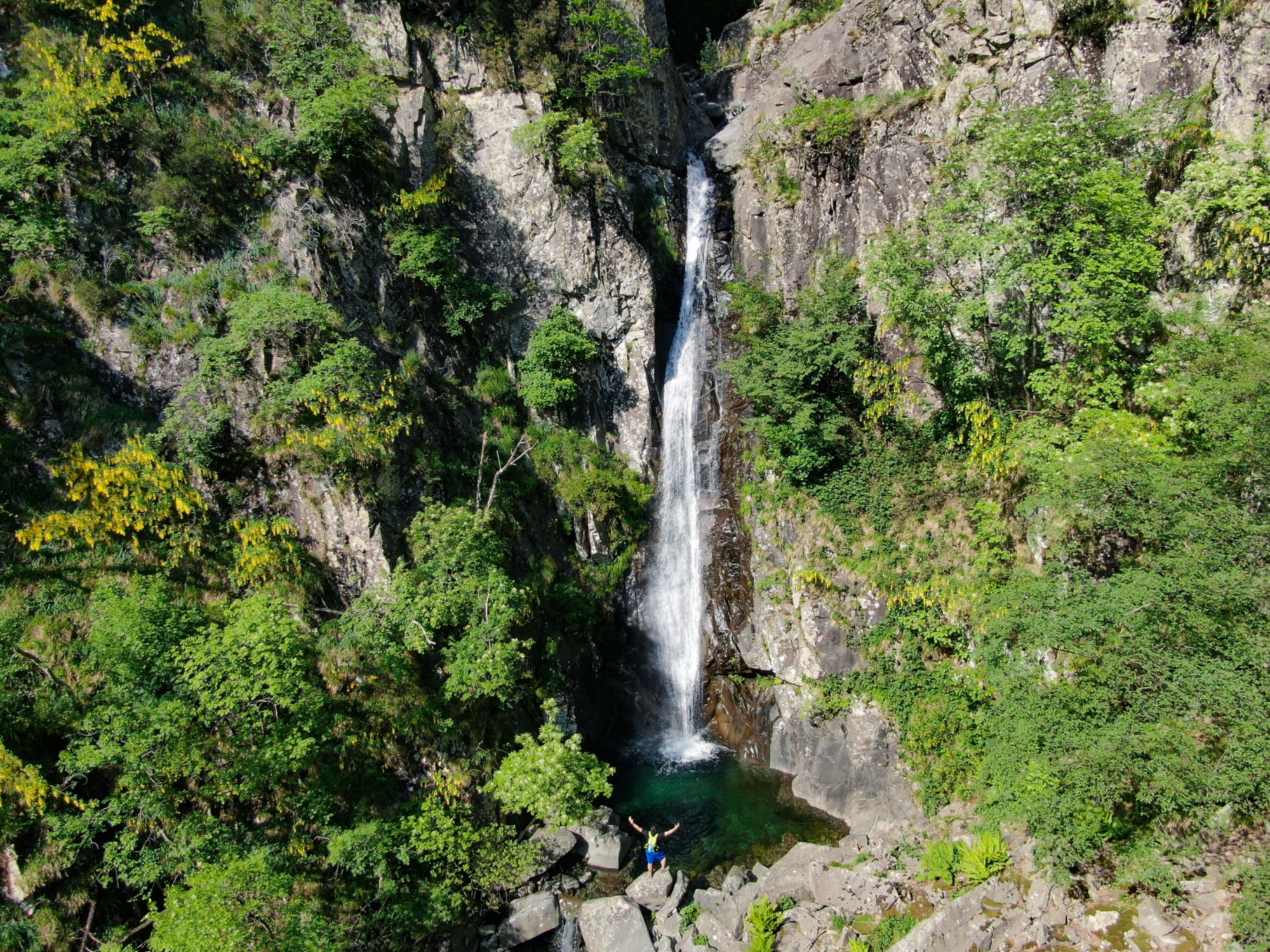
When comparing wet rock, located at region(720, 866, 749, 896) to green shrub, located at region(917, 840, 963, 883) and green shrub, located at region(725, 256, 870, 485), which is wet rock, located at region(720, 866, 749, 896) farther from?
green shrub, located at region(725, 256, 870, 485)

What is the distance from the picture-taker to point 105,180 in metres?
16.1

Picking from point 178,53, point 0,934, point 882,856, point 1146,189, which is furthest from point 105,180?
point 1146,189

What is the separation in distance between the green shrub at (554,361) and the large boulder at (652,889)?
43.1ft

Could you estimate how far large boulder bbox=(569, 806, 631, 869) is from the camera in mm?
14953

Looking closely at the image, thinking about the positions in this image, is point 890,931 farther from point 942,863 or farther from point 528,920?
point 528,920

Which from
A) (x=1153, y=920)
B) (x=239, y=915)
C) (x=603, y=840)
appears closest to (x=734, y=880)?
(x=603, y=840)

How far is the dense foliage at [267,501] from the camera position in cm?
1080

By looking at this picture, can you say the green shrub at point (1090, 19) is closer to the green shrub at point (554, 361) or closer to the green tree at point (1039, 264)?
the green tree at point (1039, 264)

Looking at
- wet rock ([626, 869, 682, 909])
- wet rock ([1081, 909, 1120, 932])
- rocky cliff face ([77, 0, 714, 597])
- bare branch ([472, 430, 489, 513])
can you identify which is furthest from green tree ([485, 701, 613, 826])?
rocky cliff face ([77, 0, 714, 597])

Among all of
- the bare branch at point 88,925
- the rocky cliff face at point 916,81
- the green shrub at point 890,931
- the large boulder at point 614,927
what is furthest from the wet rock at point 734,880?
the rocky cliff face at point 916,81

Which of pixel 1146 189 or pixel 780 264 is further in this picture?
pixel 780 264

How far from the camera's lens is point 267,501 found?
15.1 metres

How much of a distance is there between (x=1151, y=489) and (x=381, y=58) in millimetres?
23401

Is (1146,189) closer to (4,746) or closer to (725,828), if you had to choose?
(725,828)
